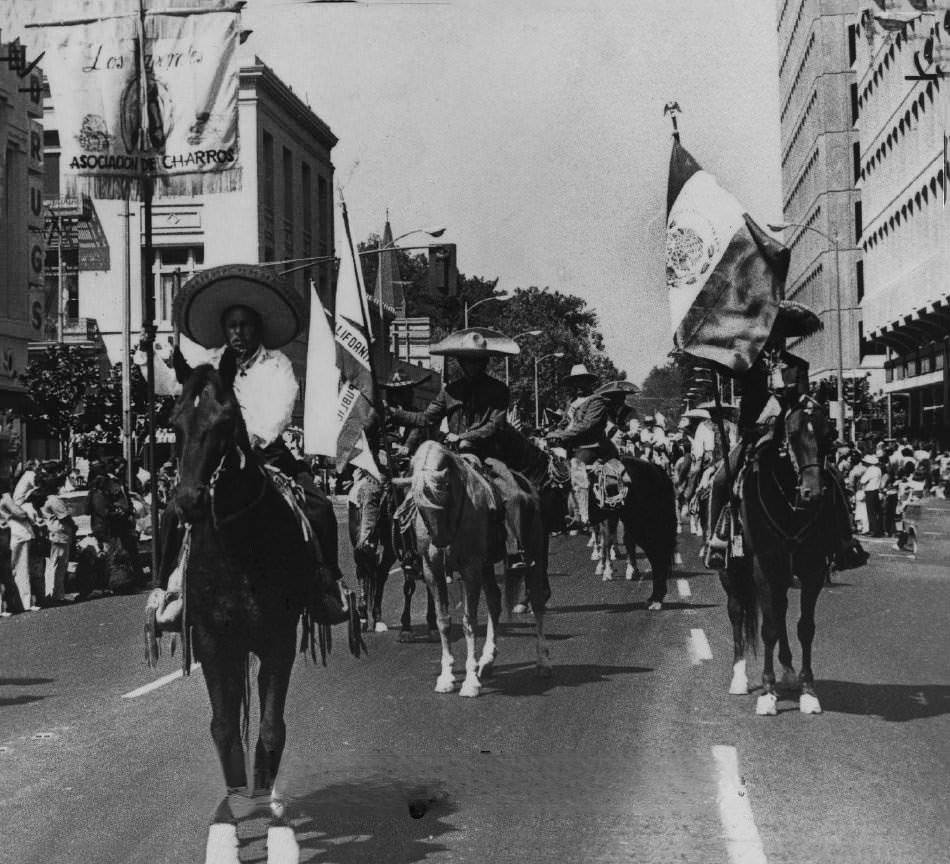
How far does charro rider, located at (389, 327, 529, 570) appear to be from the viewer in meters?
11.7

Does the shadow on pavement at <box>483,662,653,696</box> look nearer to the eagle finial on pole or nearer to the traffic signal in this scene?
the eagle finial on pole

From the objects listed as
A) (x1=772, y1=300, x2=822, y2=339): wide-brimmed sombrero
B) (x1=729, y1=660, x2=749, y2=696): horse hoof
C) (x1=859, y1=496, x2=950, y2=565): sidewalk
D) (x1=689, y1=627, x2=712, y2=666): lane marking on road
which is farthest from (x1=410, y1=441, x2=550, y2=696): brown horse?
(x1=859, y1=496, x2=950, y2=565): sidewalk

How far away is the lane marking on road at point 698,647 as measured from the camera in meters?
12.3

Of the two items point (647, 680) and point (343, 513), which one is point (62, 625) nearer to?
point (647, 680)

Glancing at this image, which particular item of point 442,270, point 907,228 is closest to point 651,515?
point 442,270

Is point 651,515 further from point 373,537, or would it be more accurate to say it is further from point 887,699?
point 887,699

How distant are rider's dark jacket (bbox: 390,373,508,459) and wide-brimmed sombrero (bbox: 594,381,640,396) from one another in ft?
17.9

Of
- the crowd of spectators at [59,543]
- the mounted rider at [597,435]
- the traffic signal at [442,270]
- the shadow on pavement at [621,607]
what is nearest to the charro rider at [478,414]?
the mounted rider at [597,435]

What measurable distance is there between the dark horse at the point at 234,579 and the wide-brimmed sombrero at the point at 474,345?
484 cm

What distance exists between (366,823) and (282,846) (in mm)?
736

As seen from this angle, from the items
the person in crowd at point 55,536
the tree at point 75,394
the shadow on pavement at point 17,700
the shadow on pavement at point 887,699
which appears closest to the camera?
the shadow on pavement at point 887,699

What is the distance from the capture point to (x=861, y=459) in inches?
1224

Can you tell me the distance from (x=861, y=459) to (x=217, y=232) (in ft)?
102

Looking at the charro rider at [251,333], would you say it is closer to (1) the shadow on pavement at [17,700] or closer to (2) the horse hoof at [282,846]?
(2) the horse hoof at [282,846]
